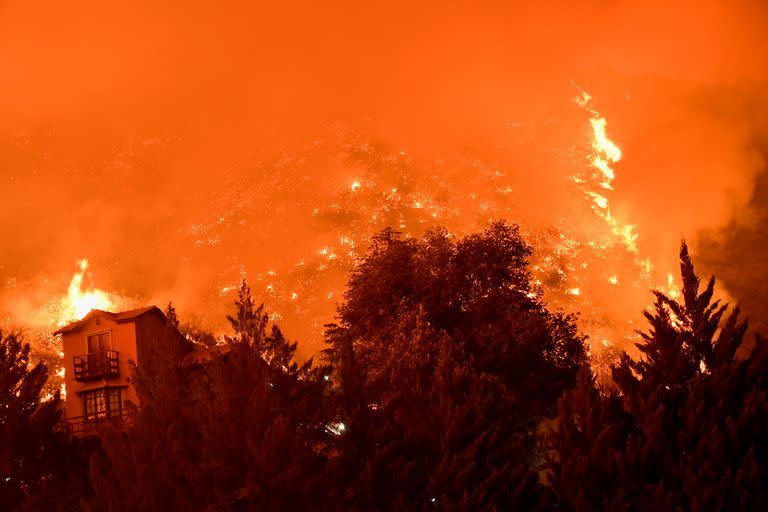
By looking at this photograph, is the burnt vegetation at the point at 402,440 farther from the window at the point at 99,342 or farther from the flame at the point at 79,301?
the flame at the point at 79,301

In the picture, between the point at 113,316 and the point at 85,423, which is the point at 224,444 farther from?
the point at 113,316

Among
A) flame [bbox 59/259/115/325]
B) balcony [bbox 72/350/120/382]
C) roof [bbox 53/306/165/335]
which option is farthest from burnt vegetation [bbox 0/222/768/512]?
flame [bbox 59/259/115/325]

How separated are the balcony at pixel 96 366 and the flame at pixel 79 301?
4948cm

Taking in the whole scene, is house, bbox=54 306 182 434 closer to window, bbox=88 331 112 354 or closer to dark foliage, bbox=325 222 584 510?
window, bbox=88 331 112 354

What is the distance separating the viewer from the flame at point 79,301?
354ft

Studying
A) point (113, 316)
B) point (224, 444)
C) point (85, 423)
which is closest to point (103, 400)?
point (113, 316)

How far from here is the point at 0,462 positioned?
32.6m

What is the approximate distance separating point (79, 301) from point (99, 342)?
55142 mm

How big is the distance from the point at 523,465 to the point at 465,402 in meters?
3.18

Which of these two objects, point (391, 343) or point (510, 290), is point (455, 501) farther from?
point (510, 290)

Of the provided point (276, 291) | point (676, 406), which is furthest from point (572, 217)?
point (676, 406)

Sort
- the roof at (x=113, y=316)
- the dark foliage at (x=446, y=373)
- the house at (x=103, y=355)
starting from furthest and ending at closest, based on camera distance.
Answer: the roof at (x=113, y=316), the house at (x=103, y=355), the dark foliage at (x=446, y=373)

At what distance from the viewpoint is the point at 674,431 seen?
30.9m

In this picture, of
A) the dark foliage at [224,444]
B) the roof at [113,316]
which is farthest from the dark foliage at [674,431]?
the roof at [113,316]
